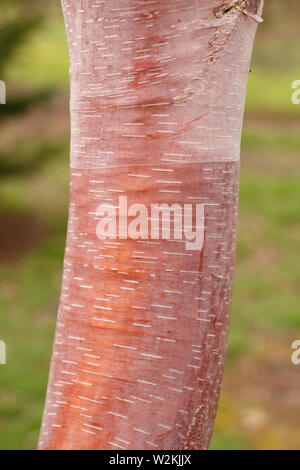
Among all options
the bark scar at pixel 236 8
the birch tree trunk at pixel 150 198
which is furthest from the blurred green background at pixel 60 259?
the bark scar at pixel 236 8

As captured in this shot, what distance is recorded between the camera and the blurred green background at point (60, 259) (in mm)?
4188

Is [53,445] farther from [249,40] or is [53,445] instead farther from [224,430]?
[224,430]

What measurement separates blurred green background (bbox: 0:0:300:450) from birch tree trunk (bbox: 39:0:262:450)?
2.78 m

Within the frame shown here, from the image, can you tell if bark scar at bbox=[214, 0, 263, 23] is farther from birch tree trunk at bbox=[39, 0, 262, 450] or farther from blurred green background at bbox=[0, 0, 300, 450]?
blurred green background at bbox=[0, 0, 300, 450]

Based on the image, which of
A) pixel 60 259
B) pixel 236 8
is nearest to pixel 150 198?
pixel 236 8

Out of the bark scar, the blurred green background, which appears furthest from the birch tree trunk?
the blurred green background

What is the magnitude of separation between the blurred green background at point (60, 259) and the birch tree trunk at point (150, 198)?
2776mm

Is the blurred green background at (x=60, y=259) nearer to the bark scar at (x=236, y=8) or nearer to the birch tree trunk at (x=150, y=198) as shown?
the birch tree trunk at (x=150, y=198)

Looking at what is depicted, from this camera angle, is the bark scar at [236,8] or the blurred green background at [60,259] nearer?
the bark scar at [236,8]

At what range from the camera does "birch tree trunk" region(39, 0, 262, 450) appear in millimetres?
1135

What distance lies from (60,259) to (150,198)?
5.38 m

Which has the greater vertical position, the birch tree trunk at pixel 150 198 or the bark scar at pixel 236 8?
the bark scar at pixel 236 8

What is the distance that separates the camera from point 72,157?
4.09 feet

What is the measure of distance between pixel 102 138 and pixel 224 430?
123 inches
